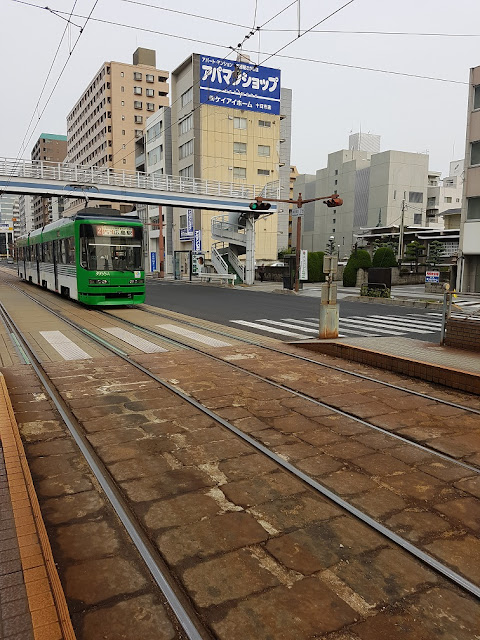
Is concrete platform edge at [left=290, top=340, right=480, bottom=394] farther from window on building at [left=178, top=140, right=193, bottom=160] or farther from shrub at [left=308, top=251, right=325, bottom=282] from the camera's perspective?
window on building at [left=178, top=140, right=193, bottom=160]

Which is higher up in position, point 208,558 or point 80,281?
point 80,281

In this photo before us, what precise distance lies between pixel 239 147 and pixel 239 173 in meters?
3.12

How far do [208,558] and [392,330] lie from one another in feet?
39.2

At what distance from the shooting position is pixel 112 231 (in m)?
16.8

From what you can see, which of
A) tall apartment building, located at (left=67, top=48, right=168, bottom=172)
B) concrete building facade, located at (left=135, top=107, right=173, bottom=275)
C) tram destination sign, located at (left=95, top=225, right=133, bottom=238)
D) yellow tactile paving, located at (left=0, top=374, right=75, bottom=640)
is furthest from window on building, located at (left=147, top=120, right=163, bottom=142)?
yellow tactile paving, located at (left=0, top=374, right=75, bottom=640)

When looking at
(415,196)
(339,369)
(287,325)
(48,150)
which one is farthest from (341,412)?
(48,150)

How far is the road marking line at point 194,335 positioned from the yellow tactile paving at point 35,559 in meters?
6.78

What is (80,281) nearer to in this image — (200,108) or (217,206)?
(217,206)

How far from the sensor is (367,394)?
23.1 feet

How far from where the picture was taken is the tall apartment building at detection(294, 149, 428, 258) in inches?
3209

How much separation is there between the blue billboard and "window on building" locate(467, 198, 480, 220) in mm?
31858

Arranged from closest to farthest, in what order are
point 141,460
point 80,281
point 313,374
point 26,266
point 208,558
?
1. point 208,558
2. point 141,460
3. point 313,374
4. point 80,281
5. point 26,266

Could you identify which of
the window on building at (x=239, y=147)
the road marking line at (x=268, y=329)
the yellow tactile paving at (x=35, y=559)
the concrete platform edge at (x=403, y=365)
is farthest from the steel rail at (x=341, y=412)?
the window on building at (x=239, y=147)

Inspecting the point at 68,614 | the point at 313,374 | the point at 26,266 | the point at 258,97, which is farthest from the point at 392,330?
the point at 258,97
